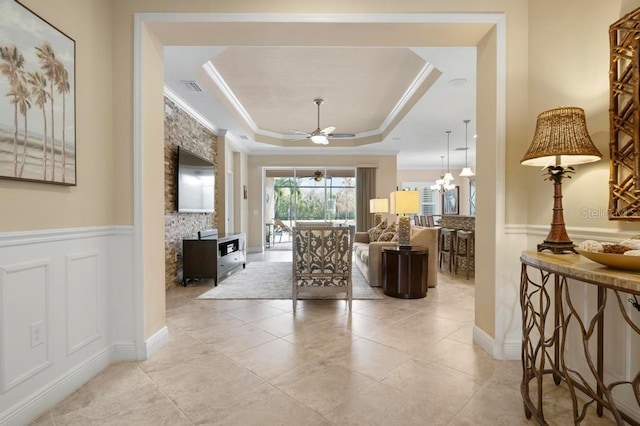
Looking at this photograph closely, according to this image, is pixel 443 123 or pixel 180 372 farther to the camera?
pixel 443 123

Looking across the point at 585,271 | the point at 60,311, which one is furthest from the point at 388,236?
the point at 60,311

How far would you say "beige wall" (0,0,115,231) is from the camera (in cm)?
165

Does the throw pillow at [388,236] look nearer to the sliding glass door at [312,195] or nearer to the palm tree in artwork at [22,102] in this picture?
the sliding glass door at [312,195]

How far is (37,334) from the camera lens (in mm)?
1718

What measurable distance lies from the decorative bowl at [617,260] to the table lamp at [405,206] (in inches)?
99.5

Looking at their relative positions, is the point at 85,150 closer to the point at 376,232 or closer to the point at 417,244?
the point at 417,244

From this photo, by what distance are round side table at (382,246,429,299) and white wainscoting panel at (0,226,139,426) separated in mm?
2893

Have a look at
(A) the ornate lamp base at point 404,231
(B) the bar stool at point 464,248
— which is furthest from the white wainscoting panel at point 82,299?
(B) the bar stool at point 464,248

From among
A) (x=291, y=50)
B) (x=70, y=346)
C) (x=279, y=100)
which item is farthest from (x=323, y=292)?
(x=279, y=100)

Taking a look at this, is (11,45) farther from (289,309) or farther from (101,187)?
(289,309)

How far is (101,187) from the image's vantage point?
2.21m

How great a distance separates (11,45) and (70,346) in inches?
69.2

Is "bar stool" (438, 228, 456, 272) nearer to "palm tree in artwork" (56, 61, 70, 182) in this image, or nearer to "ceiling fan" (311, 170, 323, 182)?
"ceiling fan" (311, 170, 323, 182)

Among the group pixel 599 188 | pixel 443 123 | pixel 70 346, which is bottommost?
pixel 70 346
